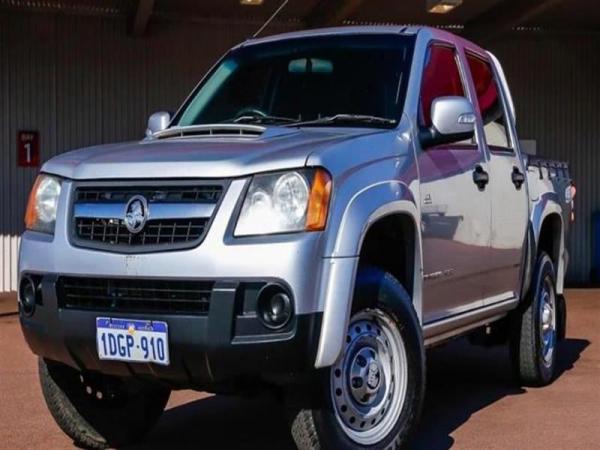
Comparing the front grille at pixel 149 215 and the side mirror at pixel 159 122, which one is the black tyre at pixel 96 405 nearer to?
the front grille at pixel 149 215

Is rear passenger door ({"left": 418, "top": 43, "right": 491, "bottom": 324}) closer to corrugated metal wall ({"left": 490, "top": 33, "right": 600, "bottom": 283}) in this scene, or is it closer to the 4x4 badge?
the 4x4 badge

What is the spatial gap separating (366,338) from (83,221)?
4.47ft

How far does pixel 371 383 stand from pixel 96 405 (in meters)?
→ 1.54

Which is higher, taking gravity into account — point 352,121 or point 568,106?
point 568,106

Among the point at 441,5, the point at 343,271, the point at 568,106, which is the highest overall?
the point at 441,5

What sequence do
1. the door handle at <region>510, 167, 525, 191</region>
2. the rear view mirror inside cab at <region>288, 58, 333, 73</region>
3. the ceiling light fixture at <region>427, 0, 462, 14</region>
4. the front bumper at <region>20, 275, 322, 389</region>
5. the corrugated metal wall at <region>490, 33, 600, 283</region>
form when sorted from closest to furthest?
the front bumper at <region>20, 275, 322, 389</region> < the rear view mirror inside cab at <region>288, 58, 333, 73</region> < the door handle at <region>510, 167, 525, 191</region> < the ceiling light fixture at <region>427, 0, 462, 14</region> < the corrugated metal wall at <region>490, 33, 600, 283</region>

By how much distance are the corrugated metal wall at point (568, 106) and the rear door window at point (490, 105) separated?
1024 centimetres

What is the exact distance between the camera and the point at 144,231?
14.5 feet

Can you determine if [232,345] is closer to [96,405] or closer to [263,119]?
[96,405]

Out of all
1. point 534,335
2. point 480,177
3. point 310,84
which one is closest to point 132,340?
point 310,84

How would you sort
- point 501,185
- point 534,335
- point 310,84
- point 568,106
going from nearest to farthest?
1. point 310,84
2. point 501,185
3. point 534,335
4. point 568,106

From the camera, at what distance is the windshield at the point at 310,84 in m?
5.48

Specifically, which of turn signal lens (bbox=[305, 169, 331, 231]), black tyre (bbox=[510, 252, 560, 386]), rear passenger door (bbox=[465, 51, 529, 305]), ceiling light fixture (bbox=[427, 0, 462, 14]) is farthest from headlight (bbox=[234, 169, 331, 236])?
ceiling light fixture (bbox=[427, 0, 462, 14])

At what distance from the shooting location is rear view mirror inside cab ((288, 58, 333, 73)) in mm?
5820
